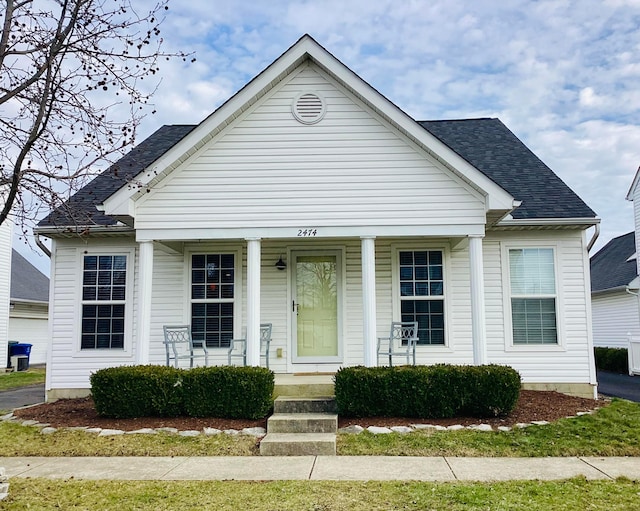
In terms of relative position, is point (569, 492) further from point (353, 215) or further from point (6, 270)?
point (6, 270)

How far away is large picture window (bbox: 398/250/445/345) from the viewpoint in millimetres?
10617

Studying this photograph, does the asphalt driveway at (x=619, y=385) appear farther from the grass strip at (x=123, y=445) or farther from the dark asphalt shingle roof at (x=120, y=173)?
the dark asphalt shingle roof at (x=120, y=173)

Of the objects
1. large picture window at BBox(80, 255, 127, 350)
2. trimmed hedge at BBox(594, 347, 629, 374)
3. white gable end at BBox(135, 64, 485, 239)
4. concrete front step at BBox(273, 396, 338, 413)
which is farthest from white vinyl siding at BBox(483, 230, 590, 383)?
trimmed hedge at BBox(594, 347, 629, 374)

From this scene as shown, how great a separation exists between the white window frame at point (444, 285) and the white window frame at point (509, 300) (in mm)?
1065

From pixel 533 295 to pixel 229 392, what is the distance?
6.15 meters

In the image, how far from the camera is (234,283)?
35.4 ft

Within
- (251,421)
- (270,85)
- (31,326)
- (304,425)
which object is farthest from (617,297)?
(31,326)

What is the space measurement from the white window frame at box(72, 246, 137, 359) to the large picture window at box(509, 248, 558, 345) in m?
7.45

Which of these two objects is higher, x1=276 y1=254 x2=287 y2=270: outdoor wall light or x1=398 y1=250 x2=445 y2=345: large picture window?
x1=276 y1=254 x2=287 y2=270: outdoor wall light

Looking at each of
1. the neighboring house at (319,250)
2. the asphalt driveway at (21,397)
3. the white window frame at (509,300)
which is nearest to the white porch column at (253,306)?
the neighboring house at (319,250)

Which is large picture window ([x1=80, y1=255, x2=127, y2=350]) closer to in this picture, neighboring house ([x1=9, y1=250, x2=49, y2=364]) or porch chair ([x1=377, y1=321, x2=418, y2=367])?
porch chair ([x1=377, y1=321, x2=418, y2=367])

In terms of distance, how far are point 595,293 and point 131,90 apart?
71.3ft

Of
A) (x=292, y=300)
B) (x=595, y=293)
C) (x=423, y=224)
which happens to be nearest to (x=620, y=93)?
(x=595, y=293)

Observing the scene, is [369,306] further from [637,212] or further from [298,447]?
[637,212]
